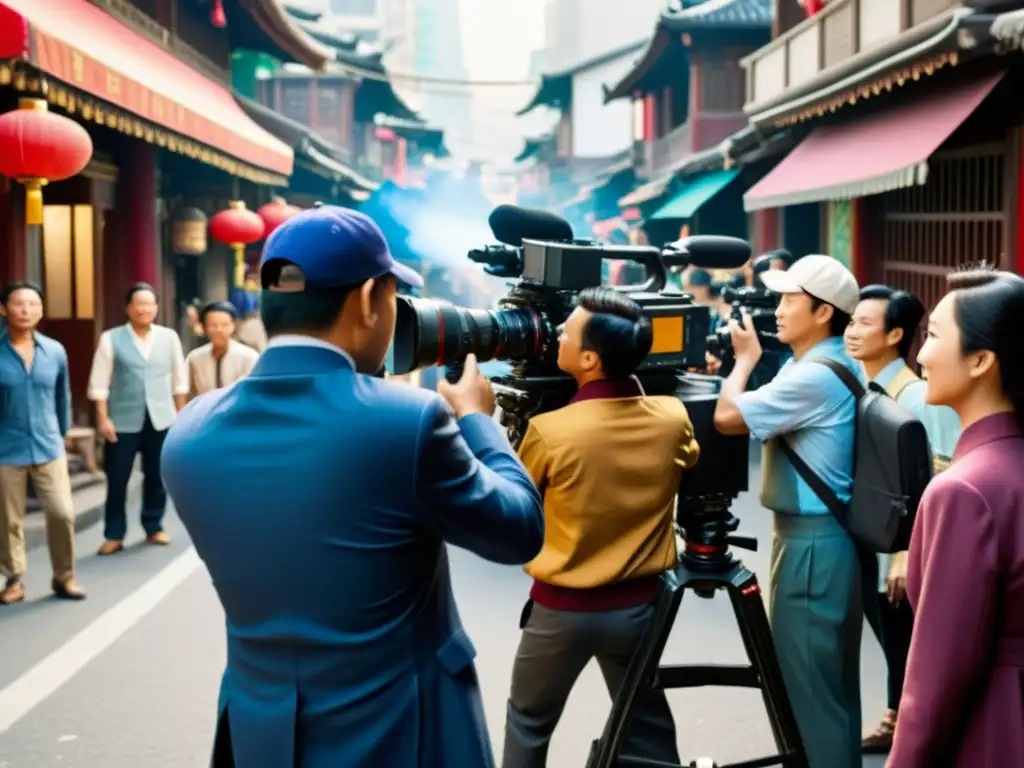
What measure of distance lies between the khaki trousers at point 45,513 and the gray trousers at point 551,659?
162 inches

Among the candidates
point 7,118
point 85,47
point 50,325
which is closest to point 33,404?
point 7,118

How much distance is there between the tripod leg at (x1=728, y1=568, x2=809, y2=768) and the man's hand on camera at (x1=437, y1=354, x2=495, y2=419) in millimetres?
1363

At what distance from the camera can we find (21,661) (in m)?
5.75

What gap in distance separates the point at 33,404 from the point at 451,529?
538 cm

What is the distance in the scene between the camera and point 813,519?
3.94 m

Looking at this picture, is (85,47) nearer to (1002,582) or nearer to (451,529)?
(451,529)

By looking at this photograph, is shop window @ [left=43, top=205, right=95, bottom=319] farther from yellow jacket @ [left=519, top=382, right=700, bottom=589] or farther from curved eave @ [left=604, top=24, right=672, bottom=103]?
curved eave @ [left=604, top=24, right=672, bottom=103]

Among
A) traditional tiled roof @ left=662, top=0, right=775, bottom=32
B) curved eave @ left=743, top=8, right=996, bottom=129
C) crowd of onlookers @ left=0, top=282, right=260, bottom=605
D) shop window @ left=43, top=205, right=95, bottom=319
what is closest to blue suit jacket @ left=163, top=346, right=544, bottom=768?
crowd of onlookers @ left=0, top=282, right=260, bottom=605

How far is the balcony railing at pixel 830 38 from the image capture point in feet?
31.9

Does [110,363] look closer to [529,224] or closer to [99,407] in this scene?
[99,407]

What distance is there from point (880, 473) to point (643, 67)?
2323cm

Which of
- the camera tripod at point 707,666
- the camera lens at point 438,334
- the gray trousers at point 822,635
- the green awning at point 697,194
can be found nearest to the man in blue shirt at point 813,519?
the gray trousers at point 822,635

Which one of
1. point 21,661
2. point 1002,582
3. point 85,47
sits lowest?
point 21,661

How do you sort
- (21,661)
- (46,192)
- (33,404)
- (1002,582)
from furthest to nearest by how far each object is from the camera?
(46,192), (33,404), (21,661), (1002,582)
